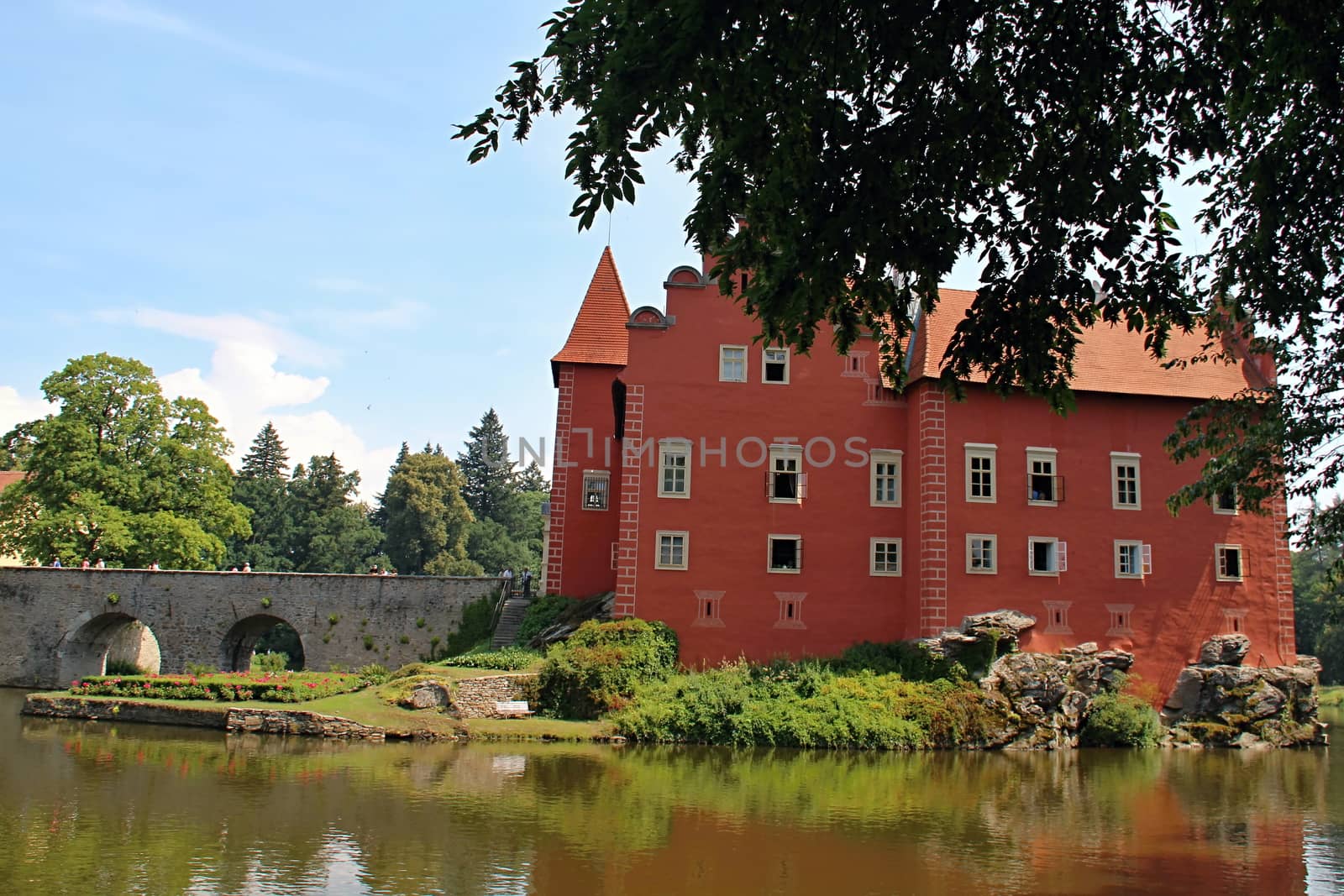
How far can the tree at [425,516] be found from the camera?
210ft

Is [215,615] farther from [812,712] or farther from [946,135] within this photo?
[946,135]

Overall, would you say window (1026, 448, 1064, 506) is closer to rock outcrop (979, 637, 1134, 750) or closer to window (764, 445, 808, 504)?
rock outcrop (979, 637, 1134, 750)

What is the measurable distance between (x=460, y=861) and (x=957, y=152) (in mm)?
7826

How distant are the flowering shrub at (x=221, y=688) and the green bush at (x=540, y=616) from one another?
4.35 m

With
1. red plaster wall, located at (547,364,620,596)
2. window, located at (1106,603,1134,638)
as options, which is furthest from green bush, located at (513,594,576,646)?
window, located at (1106,603,1134,638)

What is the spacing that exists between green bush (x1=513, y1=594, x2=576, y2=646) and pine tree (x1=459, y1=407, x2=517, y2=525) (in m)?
47.6

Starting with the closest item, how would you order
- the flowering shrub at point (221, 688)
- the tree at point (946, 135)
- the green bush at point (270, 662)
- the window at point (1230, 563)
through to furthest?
the tree at point (946, 135) < the flowering shrub at point (221, 688) < the window at point (1230, 563) < the green bush at point (270, 662)

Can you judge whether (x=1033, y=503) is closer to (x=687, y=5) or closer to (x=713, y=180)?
(x=713, y=180)

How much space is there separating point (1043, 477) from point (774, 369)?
6940 mm

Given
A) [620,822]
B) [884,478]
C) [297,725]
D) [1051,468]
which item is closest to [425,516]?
[884,478]

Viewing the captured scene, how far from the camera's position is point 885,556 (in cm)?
2591

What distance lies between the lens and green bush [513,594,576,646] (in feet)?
89.6

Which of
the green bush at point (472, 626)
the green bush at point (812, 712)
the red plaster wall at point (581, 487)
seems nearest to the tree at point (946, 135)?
the green bush at point (812, 712)

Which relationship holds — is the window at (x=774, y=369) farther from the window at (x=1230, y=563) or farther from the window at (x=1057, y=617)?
the window at (x=1230, y=563)
